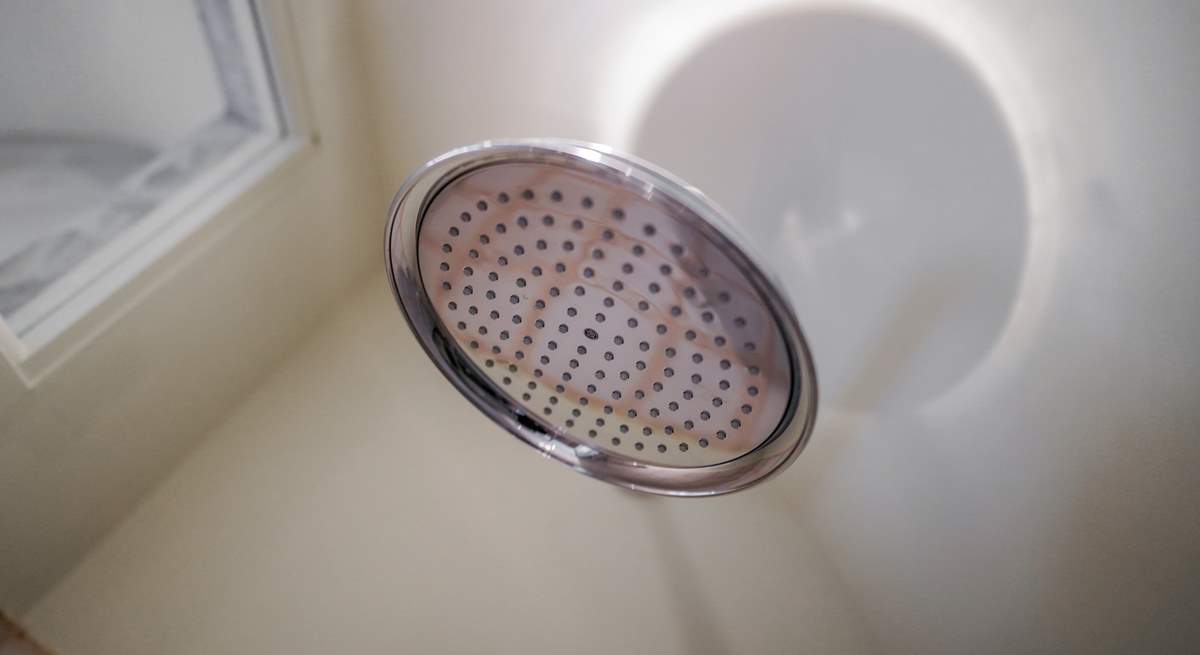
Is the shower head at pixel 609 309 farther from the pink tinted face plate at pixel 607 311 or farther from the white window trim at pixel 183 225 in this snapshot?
the white window trim at pixel 183 225

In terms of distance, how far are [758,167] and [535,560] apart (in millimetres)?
496

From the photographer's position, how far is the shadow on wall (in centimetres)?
56

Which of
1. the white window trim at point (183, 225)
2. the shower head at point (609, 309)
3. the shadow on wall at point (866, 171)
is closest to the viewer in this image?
the shower head at point (609, 309)

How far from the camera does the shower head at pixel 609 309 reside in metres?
0.41

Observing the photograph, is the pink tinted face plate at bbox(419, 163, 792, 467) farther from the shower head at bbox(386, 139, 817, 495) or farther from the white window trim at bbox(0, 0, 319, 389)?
the white window trim at bbox(0, 0, 319, 389)

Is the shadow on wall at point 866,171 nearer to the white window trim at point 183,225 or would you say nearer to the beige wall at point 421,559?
the beige wall at point 421,559

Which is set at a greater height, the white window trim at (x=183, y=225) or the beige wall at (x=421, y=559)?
the white window trim at (x=183, y=225)

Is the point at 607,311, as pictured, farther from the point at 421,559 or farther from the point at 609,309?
the point at 421,559

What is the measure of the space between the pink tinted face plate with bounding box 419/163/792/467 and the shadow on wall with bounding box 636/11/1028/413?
152 millimetres

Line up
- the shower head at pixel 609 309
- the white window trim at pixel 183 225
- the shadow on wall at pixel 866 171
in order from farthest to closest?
the white window trim at pixel 183 225, the shadow on wall at pixel 866 171, the shower head at pixel 609 309

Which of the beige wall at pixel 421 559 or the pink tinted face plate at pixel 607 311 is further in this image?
the beige wall at pixel 421 559

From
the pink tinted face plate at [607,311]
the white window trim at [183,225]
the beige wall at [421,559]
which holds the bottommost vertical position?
the beige wall at [421,559]

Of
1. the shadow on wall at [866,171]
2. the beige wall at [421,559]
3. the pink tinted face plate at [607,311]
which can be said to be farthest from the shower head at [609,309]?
the beige wall at [421,559]

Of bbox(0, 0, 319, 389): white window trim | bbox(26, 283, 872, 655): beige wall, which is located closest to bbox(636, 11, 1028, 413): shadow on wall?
bbox(26, 283, 872, 655): beige wall
